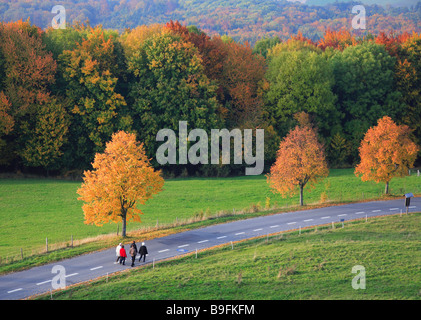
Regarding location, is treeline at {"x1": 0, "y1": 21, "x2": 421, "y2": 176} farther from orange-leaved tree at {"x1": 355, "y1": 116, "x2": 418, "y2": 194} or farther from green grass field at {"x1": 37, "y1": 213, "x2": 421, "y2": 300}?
green grass field at {"x1": 37, "y1": 213, "x2": 421, "y2": 300}

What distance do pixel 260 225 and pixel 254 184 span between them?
19.6 metres

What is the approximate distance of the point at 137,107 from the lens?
68.5 meters

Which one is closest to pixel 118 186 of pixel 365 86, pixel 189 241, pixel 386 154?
pixel 189 241

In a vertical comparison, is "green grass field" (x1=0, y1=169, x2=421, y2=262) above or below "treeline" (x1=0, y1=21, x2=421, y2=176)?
below

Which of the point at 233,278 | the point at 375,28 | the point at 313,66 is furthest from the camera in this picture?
the point at 375,28

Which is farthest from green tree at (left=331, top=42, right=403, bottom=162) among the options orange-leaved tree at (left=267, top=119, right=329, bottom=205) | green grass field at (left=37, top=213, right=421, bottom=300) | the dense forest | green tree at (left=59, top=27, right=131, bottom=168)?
the dense forest

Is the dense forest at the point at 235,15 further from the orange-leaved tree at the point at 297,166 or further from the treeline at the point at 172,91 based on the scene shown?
the orange-leaved tree at the point at 297,166

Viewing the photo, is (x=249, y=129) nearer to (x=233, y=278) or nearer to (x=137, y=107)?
(x=137, y=107)

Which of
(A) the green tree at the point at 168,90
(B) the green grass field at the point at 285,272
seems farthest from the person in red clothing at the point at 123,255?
(A) the green tree at the point at 168,90

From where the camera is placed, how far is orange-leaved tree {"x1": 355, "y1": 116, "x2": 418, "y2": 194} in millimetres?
52406

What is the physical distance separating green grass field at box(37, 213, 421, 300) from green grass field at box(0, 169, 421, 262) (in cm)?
1186

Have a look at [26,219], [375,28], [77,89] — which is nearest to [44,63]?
[77,89]

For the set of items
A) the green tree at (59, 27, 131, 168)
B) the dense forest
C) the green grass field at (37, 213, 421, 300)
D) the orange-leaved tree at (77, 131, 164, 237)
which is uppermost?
the dense forest

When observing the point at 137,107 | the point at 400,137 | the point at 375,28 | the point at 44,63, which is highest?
the point at 375,28
